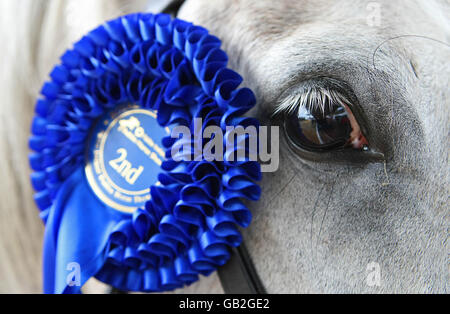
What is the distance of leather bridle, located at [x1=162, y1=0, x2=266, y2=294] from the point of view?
67 cm

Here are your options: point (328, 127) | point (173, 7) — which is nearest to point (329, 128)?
point (328, 127)

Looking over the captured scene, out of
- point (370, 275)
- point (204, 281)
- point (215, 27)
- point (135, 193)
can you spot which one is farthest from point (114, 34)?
point (370, 275)

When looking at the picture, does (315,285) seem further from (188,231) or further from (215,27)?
(215,27)

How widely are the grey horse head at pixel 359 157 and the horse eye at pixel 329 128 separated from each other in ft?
0.05

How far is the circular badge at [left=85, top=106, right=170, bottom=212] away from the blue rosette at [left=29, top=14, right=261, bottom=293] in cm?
1

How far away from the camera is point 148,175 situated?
710 mm

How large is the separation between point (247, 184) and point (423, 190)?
26 cm

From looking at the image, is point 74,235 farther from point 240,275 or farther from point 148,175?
point 240,275

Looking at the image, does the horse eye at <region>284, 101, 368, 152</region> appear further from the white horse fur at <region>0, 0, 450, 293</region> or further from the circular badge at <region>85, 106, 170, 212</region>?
the circular badge at <region>85, 106, 170, 212</region>

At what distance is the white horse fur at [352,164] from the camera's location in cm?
56

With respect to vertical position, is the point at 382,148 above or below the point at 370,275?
above

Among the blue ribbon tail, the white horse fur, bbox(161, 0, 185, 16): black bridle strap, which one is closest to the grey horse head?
the white horse fur

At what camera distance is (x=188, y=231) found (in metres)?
0.68
